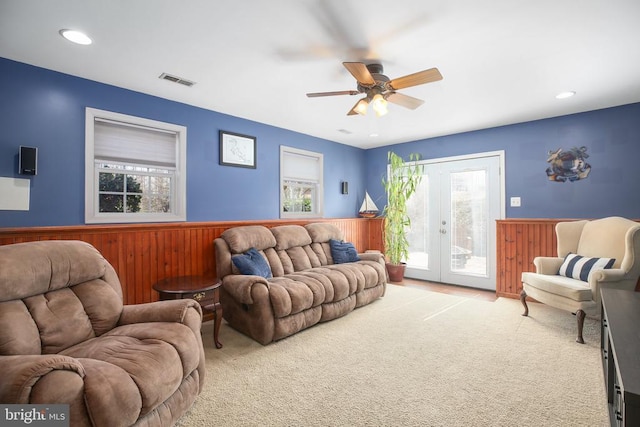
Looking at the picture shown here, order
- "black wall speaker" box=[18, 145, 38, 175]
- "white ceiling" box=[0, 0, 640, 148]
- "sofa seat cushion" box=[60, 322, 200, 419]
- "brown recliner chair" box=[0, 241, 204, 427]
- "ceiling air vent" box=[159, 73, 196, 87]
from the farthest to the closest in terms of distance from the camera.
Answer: "ceiling air vent" box=[159, 73, 196, 87] < "black wall speaker" box=[18, 145, 38, 175] < "white ceiling" box=[0, 0, 640, 148] < "sofa seat cushion" box=[60, 322, 200, 419] < "brown recliner chair" box=[0, 241, 204, 427]

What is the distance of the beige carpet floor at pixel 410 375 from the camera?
1.79 meters

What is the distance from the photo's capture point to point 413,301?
405cm

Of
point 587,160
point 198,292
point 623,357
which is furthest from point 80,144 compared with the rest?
point 587,160

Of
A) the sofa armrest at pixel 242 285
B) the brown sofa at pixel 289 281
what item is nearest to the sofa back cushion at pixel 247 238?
the brown sofa at pixel 289 281

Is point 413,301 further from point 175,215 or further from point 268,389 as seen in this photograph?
point 175,215

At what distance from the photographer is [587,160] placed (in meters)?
3.83

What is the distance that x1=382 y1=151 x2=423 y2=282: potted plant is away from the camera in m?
5.13

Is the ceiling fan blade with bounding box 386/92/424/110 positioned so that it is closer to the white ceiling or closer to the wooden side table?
the white ceiling

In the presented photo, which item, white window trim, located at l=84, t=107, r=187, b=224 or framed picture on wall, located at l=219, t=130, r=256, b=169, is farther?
framed picture on wall, located at l=219, t=130, r=256, b=169

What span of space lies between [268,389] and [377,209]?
13.9 feet

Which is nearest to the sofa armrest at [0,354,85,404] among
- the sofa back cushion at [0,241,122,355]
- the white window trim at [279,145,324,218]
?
the sofa back cushion at [0,241,122,355]

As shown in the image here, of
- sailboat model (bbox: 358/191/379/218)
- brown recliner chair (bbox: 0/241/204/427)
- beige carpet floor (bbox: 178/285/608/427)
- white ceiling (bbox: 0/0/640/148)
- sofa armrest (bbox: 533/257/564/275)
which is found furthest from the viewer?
sailboat model (bbox: 358/191/379/218)

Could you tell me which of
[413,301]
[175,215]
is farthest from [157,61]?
[413,301]

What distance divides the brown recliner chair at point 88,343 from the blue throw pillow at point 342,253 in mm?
2386
